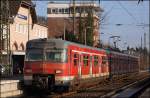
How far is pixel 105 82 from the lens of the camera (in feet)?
122

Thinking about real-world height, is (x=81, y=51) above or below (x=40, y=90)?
above

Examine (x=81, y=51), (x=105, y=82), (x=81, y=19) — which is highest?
(x=81, y=19)

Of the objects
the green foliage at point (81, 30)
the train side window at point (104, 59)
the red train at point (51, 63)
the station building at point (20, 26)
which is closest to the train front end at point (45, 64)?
the red train at point (51, 63)

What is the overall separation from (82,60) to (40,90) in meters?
3.51

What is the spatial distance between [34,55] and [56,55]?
46.5 inches

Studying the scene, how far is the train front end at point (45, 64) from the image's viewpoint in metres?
23.7

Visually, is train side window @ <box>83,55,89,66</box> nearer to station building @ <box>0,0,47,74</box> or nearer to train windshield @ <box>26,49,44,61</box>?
train windshield @ <box>26,49,44,61</box>

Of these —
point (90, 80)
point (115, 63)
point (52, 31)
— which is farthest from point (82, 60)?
point (52, 31)

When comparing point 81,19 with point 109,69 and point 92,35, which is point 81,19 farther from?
point 109,69

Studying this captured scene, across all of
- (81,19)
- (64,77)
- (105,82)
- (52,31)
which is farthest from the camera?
(52,31)

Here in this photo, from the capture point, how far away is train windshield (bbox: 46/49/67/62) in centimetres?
2397

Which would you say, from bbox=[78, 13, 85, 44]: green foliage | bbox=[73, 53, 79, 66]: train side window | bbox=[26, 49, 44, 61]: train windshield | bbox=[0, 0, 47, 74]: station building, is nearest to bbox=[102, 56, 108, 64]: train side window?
bbox=[73, 53, 79, 66]: train side window

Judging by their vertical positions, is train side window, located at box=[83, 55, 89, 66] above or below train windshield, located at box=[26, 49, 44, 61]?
below

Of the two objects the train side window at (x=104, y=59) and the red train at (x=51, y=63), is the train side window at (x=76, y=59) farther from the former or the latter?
the train side window at (x=104, y=59)
